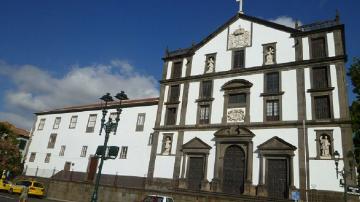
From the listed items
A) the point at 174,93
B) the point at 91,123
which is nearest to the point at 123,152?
the point at 91,123

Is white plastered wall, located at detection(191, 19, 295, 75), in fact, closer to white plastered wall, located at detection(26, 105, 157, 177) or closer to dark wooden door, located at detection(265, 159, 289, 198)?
white plastered wall, located at detection(26, 105, 157, 177)

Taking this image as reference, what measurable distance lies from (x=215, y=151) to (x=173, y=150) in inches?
173

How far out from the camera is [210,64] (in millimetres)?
30391

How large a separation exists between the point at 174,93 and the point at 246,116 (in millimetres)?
8625

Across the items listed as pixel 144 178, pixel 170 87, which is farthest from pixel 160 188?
pixel 170 87

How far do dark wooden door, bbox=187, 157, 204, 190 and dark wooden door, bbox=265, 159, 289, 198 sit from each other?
5.86 m

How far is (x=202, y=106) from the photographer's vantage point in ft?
95.3

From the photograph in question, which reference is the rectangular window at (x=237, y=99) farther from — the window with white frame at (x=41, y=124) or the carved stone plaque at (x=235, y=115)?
the window with white frame at (x=41, y=124)

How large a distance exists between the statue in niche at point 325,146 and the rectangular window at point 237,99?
7048 mm

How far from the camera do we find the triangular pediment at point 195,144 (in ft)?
88.8

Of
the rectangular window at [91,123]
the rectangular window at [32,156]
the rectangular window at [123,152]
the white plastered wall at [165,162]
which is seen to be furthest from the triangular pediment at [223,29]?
the rectangular window at [32,156]

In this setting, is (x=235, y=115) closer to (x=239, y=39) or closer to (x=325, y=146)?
(x=325, y=146)

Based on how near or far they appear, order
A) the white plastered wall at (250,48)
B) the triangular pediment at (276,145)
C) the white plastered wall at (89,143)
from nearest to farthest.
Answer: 1. the triangular pediment at (276,145)
2. the white plastered wall at (250,48)
3. the white plastered wall at (89,143)

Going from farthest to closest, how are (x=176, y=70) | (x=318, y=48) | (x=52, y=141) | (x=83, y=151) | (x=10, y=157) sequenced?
(x=52, y=141)
(x=10, y=157)
(x=83, y=151)
(x=176, y=70)
(x=318, y=48)
